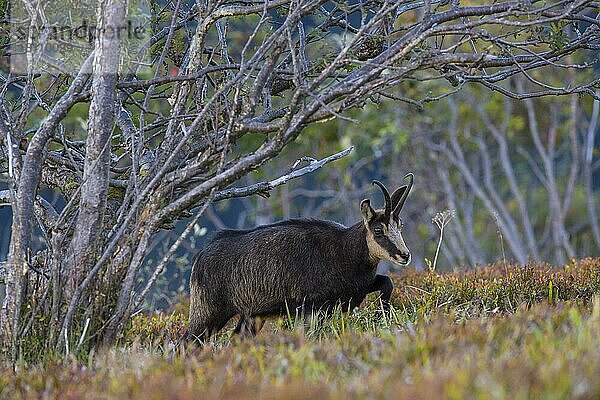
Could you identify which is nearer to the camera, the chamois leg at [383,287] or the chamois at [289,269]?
the chamois at [289,269]

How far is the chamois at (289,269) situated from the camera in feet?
24.5

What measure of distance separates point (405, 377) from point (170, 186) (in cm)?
272

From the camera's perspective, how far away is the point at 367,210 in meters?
7.54

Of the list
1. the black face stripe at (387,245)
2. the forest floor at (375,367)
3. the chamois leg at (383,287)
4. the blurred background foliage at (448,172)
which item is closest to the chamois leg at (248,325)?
the forest floor at (375,367)

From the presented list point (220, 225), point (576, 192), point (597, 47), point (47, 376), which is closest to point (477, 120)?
point (576, 192)

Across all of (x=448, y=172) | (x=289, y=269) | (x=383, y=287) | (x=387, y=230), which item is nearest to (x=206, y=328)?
(x=289, y=269)

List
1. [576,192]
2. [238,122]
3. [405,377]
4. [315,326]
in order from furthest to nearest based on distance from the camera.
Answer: [576,192] → [315,326] → [238,122] → [405,377]

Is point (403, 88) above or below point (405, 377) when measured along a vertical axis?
above

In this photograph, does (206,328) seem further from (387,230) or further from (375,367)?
(375,367)

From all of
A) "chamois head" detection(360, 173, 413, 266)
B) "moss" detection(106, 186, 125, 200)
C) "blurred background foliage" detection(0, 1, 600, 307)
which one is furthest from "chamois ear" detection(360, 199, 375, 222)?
"blurred background foliage" detection(0, 1, 600, 307)

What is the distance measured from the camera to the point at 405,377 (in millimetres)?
3918

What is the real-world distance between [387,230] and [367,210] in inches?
9.0

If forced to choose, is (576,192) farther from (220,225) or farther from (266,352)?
(266,352)

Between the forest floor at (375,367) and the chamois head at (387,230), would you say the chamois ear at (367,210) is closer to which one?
the chamois head at (387,230)
